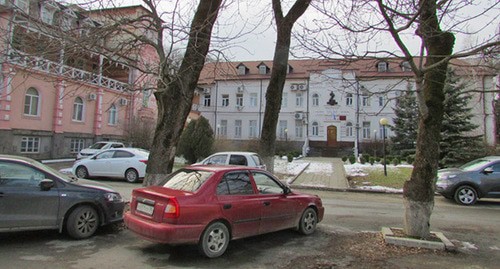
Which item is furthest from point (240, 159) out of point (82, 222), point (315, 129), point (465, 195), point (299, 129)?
point (299, 129)

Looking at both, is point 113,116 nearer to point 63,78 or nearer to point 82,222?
point 63,78

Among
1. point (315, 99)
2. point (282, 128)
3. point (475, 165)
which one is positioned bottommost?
point (475, 165)

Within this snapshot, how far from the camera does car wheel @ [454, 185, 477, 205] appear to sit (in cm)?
1237

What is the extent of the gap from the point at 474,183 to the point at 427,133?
761 centimetres

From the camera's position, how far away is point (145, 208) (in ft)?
18.1

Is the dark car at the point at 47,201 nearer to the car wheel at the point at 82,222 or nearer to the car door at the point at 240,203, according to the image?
the car wheel at the point at 82,222

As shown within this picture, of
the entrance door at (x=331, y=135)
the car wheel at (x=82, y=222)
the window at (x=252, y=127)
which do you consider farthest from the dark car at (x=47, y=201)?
the window at (x=252, y=127)

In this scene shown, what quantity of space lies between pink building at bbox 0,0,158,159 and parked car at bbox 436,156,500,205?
36.1ft

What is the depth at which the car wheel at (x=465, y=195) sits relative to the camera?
12367 mm

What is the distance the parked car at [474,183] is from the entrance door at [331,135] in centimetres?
3051

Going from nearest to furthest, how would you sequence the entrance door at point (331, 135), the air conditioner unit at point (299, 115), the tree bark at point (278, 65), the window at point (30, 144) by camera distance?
the tree bark at point (278, 65)
the window at point (30, 144)
the entrance door at point (331, 135)
the air conditioner unit at point (299, 115)

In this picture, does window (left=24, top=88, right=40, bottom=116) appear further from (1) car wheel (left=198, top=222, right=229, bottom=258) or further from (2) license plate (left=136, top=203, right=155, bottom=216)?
(1) car wheel (left=198, top=222, right=229, bottom=258)

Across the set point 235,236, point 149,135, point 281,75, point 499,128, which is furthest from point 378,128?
point 235,236

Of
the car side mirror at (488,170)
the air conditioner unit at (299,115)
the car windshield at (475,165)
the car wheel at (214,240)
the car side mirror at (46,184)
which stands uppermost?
the air conditioner unit at (299,115)
